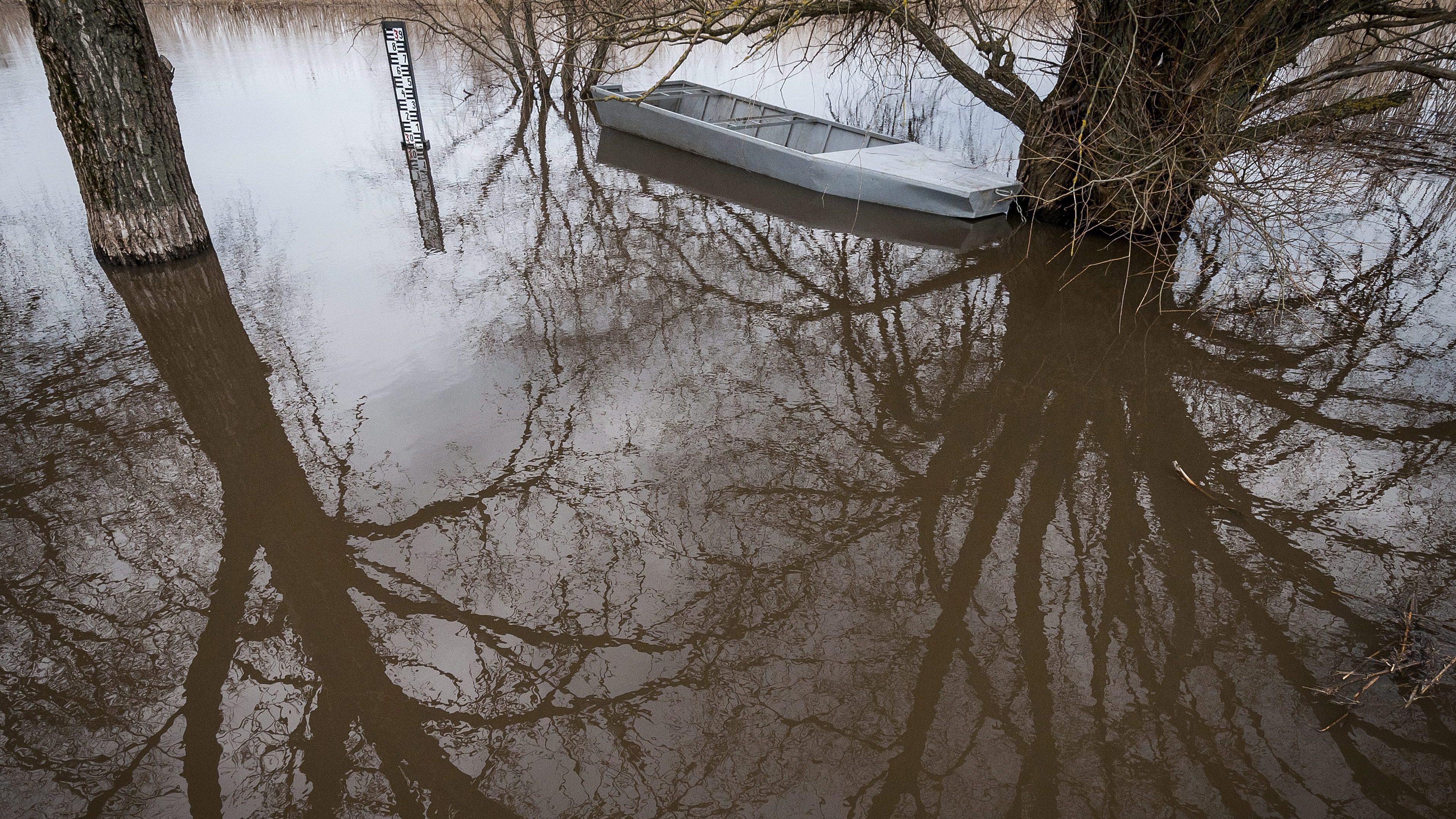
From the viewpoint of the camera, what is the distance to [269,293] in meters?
5.47

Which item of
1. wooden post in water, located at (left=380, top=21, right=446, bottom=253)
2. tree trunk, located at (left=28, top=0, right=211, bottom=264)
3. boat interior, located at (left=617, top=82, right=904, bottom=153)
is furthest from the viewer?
boat interior, located at (left=617, top=82, right=904, bottom=153)

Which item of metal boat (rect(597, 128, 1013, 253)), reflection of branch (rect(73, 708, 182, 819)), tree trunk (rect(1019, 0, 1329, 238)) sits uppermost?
metal boat (rect(597, 128, 1013, 253))

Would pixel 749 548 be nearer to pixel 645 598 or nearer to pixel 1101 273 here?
pixel 645 598

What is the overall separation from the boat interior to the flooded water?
2.98 metres

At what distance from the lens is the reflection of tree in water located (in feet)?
7.95

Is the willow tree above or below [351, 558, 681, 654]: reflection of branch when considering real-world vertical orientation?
above

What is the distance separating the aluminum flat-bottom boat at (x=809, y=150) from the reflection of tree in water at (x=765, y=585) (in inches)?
99.1

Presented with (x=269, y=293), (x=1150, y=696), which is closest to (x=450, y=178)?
(x=269, y=293)

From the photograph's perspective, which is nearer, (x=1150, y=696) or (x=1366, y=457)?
(x=1150, y=696)

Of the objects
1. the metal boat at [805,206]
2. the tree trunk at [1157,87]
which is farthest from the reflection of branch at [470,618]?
the metal boat at [805,206]

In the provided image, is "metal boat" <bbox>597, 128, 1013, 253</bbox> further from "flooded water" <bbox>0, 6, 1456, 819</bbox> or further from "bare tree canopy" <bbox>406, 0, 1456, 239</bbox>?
"bare tree canopy" <bbox>406, 0, 1456, 239</bbox>

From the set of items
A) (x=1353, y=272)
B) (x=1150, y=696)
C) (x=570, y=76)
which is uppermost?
(x=570, y=76)

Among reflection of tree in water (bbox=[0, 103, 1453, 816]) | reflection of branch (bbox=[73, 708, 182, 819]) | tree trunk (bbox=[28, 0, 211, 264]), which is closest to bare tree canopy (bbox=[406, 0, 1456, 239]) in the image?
→ reflection of tree in water (bbox=[0, 103, 1453, 816])

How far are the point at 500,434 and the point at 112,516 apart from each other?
165 cm
